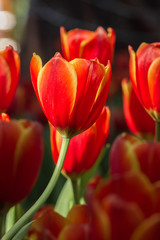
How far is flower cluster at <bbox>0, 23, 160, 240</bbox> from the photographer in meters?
0.21

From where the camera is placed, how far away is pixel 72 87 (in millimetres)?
346

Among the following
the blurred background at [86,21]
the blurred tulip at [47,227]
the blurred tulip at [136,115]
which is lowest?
the blurred background at [86,21]

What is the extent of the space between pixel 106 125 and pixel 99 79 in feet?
0.31

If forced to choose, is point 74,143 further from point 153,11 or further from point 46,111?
point 153,11

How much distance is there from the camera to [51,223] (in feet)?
0.84

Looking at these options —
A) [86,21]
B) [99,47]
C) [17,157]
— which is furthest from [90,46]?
[86,21]

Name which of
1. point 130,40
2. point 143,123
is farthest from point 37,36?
point 143,123

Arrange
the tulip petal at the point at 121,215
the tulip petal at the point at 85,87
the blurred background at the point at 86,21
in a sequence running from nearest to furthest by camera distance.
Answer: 1. the tulip petal at the point at 121,215
2. the tulip petal at the point at 85,87
3. the blurred background at the point at 86,21

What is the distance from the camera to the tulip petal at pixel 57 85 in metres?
0.35

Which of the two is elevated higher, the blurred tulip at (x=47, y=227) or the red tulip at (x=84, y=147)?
the blurred tulip at (x=47, y=227)

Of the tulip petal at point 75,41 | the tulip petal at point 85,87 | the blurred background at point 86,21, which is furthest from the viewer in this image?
the blurred background at point 86,21

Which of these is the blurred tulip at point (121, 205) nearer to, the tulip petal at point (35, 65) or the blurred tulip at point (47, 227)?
the blurred tulip at point (47, 227)

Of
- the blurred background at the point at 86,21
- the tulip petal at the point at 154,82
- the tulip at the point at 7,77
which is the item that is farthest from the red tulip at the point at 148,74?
the blurred background at the point at 86,21

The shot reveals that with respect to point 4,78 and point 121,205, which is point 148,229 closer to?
point 121,205
